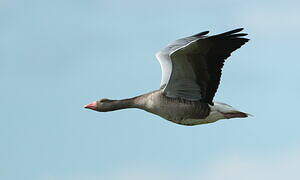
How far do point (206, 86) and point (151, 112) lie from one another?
4.41 feet

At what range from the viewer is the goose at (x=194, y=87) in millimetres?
13781

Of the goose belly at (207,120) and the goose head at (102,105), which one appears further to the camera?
the goose head at (102,105)

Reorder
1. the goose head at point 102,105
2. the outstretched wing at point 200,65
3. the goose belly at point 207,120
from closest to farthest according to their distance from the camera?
the outstretched wing at point 200,65
the goose belly at point 207,120
the goose head at point 102,105

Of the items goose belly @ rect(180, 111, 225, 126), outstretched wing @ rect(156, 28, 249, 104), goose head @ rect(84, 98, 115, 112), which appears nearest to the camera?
outstretched wing @ rect(156, 28, 249, 104)

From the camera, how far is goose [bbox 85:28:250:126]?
45.2 feet

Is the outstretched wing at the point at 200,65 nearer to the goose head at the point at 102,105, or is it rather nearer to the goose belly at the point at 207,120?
the goose belly at the point at 207,120

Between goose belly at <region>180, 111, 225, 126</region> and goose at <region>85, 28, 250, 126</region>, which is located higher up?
goose at <region>85, 28, 250, 126</region>

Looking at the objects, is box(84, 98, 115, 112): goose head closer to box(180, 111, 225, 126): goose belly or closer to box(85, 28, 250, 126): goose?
box(85, 28, 250, 126): goose

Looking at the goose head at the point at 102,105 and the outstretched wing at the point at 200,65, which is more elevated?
the outstretched wing at the point at 200,65

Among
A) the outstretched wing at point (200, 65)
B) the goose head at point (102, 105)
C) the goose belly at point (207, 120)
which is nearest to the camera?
the outstretched wing at point (200, 65)

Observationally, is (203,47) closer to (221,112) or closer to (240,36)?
(240,36)

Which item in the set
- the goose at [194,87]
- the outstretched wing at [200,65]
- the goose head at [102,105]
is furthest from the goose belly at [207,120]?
the goose head at [102,105]

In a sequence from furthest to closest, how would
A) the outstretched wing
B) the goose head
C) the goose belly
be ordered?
1. the goose head
2. the goose belly
3. the outstretched wing

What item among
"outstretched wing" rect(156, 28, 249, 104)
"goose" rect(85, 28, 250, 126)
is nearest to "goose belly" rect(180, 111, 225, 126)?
"goose" rect(85, 28, 250, 126)
